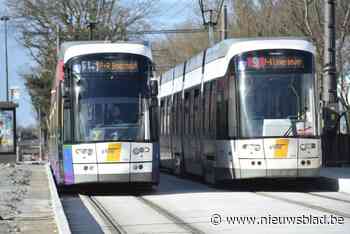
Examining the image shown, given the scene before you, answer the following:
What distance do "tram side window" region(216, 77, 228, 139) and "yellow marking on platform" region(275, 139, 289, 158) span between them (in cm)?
138

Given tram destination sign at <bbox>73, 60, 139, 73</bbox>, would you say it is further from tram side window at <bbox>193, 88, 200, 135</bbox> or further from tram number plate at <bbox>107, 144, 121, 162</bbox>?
tram side window at <bbox>193, 88, 200, 135</bbox>

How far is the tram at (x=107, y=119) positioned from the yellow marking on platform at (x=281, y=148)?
2865mm

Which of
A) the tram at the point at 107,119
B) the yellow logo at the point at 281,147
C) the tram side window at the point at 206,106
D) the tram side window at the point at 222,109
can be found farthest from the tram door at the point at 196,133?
the yellow logo at the point at 281,147

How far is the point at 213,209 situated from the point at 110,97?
192 inches

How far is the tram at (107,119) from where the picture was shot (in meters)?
20.0

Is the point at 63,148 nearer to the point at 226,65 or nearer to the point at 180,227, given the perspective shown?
the point at 226,65

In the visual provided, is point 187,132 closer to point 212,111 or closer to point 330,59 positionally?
point 212,111

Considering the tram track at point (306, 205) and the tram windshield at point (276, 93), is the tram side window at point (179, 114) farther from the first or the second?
the tram track at point (306, 205)

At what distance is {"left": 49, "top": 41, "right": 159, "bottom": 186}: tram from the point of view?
20000mm

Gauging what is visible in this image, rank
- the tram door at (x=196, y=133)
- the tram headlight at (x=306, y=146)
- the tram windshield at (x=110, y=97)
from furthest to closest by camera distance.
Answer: the tram door at (x=196, y=133)
the tram headlight at (x=306, y=146)
the tram windshield at (x=110, y=97)

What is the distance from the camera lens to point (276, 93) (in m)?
20.8

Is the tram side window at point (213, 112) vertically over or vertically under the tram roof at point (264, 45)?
under

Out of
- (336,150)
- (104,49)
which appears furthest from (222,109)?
(336,150)

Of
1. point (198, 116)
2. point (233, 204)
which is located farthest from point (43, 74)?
point (233, 204)
